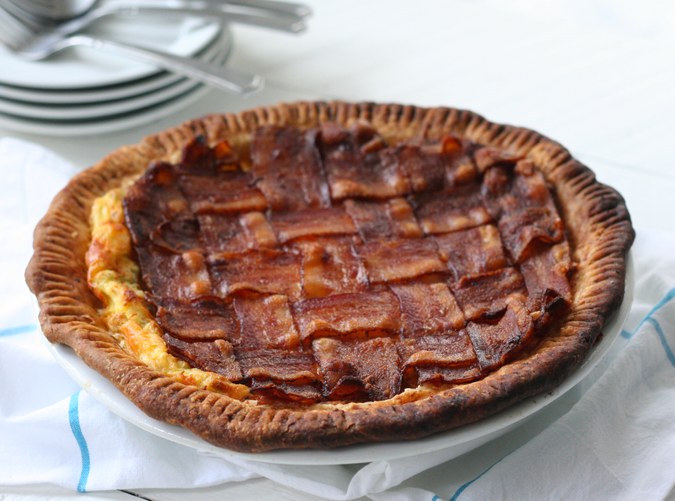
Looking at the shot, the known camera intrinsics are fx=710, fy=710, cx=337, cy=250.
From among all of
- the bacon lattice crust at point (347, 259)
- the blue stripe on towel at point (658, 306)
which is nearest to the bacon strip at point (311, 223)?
the bacon lattice crust at point (347, 259)

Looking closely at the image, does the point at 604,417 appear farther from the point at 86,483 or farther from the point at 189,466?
the point at 86,483

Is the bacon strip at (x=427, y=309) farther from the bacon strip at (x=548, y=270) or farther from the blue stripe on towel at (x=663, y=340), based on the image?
the blue stripe on towel at (x=663, y=340)

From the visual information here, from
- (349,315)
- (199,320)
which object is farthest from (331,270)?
(199,320)

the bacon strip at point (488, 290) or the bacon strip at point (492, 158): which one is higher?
the bacon strip at point (492, 158)

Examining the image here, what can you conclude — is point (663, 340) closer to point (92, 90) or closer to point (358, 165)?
point (358, 165)

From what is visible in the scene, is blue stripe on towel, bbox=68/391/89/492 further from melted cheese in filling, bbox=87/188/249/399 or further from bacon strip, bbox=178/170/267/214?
bacon strip, bbox=178/170/267/214

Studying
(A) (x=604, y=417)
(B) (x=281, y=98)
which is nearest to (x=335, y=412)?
(A) (x=604, y=417)

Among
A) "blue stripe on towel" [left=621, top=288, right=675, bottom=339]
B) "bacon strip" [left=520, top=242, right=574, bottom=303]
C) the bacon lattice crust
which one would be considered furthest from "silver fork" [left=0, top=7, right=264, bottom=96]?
"blue stripe on towel" [left=621, top=288, right=675, bottom=339]
